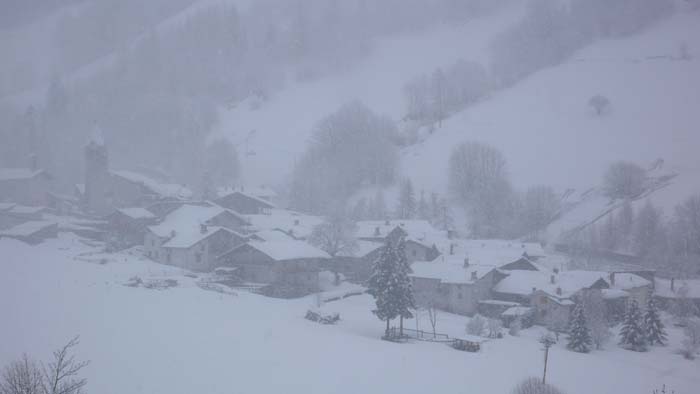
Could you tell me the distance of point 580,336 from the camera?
30281 millimetres

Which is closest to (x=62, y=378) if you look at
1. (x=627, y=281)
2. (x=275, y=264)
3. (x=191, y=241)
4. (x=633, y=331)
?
(x=275, y=264)

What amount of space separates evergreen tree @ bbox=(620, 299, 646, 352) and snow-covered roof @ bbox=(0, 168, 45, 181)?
5484cm

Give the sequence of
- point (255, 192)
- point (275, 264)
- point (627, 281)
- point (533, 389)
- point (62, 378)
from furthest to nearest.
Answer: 1. point (255, 192)
2. point (627, 281)
3. point (275, 264)
4. point (533, 389)
5. point (62, 378)

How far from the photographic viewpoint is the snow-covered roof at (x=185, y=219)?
4400 centimetres

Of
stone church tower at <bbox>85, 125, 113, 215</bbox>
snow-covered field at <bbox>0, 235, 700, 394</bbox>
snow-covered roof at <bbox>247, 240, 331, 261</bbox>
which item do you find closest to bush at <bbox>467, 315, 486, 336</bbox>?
snow-covered field at <bbox>0, 235, 700, 394</bbox>

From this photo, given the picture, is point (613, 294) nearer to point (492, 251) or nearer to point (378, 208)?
point (492, 251)

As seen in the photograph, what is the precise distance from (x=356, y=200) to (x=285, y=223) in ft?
64.3

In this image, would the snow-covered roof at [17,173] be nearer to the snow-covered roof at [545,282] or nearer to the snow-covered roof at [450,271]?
the snow-covered roof at [450,271]

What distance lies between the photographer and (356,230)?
51.9 meters

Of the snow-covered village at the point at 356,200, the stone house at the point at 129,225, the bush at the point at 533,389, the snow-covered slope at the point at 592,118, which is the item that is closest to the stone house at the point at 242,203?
the snow-covered village at the point at 356,200

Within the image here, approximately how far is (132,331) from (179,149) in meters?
70.8

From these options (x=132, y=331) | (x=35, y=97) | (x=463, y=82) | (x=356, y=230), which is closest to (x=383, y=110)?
Result: (x=463, y=82)

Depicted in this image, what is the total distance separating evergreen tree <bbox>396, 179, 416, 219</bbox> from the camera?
2507 inches

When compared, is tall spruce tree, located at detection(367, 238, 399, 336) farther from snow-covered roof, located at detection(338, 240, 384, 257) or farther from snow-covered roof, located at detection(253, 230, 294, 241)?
snow-covered roof, located at detection(253, 230, 294, 241)
